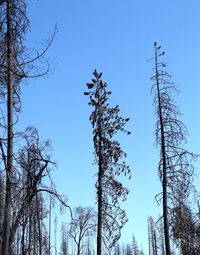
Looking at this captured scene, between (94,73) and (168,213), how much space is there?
26.7 feet

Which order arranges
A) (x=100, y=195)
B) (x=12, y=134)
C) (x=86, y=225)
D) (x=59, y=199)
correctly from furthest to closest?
(x=86, y=225), (x=100, y=195), (x=59, y=199), (x=12, y=134)

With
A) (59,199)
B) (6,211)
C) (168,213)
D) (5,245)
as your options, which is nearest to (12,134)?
(6,211)

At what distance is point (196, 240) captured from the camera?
21.3 meters

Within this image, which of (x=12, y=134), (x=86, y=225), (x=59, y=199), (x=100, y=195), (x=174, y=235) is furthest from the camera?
(x=86, y=225)

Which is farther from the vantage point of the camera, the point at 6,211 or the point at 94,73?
the point at 94,73

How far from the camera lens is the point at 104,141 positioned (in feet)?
79.3

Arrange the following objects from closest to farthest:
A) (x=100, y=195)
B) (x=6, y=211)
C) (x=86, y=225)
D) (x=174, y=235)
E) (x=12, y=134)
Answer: (x=12, y=134), (x=6, y=211), (x=174, y=235), (x=100, y=195), (x=86, y=225)

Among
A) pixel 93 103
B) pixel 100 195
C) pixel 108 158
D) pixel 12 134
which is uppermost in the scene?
pixel 93 103

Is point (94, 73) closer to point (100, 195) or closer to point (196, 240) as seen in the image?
point (100, 195)

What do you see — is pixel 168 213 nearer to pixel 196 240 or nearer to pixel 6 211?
pixel 196 240

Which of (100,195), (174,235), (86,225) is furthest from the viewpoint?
(86,225)

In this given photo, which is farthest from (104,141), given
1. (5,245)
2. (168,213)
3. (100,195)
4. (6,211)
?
(6,211)

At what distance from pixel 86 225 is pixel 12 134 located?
4472 cm

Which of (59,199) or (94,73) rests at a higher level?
(94,73)
